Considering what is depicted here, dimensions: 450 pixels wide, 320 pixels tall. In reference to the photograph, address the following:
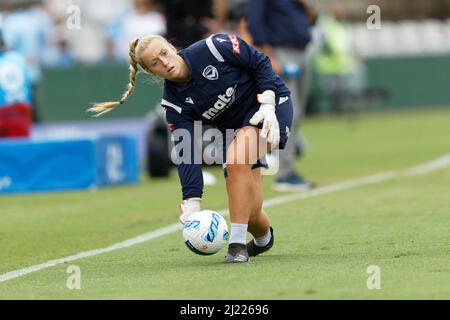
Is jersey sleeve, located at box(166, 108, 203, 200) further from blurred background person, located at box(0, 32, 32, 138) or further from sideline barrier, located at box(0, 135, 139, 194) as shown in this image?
blurred background person, located at box(0, 32, 32, 138)

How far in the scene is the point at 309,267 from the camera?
7.48m

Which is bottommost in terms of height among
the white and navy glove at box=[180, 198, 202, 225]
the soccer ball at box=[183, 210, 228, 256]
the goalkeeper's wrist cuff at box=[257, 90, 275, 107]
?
the soccer ball at box=[183, 210, 228, 256]

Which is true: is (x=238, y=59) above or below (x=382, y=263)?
above

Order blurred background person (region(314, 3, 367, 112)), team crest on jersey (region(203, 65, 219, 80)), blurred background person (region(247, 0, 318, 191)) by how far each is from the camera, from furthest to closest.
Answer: blurred background person (region(314, 3, 367, 112)) < blurred background person (region(247, 0, 318, 191)) < team crest on jersey (region(203, 65, 219, 80))

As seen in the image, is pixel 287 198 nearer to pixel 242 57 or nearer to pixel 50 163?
pixel 50 163

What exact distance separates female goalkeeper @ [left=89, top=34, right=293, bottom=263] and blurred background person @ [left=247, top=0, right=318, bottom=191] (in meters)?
4.81

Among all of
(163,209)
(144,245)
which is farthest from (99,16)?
(144,245)

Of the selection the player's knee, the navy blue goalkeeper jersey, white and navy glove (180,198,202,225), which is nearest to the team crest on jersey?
the navy blue goalkeeper jersey

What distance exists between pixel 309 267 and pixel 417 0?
26.7 meters

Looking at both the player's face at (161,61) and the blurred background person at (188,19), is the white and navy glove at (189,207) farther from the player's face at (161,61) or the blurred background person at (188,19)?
the blurred background person at (188,19)

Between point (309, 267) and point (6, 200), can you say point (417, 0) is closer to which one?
point (6, 200)

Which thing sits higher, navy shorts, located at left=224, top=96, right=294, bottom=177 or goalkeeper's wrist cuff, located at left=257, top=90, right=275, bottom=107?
goalkeeper's wrist cuff, located at left=257, top=90, right=275, bottom=107

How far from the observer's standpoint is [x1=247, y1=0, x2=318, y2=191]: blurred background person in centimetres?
1314

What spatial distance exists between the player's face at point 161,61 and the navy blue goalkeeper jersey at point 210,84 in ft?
0.41
